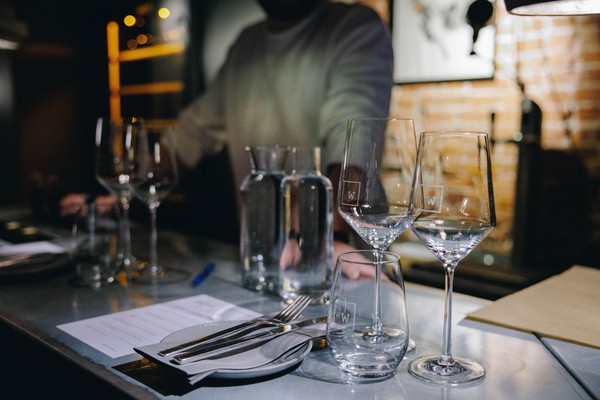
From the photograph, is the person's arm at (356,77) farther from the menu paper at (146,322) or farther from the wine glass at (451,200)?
the wine glass at (451,200)

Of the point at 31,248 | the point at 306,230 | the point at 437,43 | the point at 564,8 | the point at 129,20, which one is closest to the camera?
the point at 564,8

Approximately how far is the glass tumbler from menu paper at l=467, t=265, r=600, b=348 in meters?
0.29

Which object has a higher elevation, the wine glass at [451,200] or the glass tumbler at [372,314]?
the wine glass at [451,200]

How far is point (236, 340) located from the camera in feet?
2.24

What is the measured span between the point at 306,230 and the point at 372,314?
1.29 ft

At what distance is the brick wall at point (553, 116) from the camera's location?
2859 millimetres

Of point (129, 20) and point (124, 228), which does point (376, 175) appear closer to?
point (124, 228)

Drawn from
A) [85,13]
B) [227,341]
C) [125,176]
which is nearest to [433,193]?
[227,341]

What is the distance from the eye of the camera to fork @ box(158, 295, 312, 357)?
2.20ft

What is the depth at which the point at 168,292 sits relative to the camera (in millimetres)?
1029

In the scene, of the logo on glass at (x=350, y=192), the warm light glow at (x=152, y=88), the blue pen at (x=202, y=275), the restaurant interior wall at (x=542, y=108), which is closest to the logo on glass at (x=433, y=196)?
the logo on glass at (x=350, y=192)

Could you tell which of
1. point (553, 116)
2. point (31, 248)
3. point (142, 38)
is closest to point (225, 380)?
point (31, 248)

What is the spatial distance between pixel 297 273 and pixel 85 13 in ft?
13.7

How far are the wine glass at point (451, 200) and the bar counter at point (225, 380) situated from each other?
39 mm
